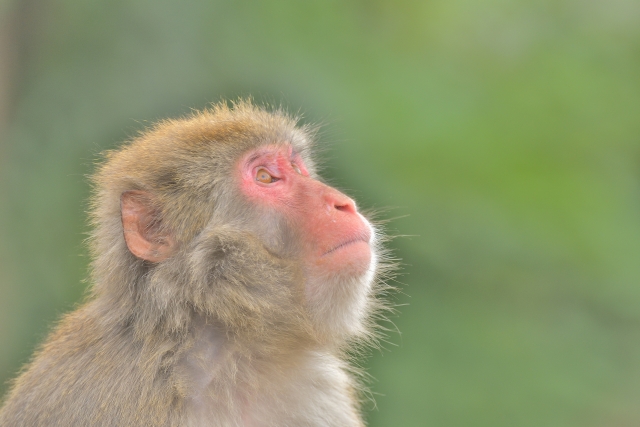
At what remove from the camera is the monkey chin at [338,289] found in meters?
3.53

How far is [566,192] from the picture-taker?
6.37 metres

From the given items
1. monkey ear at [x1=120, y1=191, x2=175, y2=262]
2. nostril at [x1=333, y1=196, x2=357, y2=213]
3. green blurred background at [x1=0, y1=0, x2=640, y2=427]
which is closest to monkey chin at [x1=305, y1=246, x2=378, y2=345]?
nostril at [x1=333, y1=196, x2=357, y2=213]

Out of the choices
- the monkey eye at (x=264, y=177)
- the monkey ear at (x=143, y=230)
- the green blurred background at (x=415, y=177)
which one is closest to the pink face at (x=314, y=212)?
the monkey eye at (x=264, y=177)

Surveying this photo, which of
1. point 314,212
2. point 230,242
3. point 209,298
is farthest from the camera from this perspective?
point 314,212

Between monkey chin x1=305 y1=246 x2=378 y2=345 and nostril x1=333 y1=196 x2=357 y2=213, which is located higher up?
nostril x1=333 y1=196 x2=357 y2=213

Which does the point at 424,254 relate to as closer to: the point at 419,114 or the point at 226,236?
the point at 419,114

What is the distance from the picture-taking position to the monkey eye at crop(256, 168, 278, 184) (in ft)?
12.8

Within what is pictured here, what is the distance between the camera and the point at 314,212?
144 inches

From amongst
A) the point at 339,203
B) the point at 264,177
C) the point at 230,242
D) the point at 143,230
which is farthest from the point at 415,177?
the point at 143,230

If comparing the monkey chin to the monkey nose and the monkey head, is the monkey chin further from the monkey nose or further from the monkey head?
the monkey nose

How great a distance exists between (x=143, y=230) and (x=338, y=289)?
95 centimetres

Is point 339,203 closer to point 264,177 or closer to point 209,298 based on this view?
point 264,177

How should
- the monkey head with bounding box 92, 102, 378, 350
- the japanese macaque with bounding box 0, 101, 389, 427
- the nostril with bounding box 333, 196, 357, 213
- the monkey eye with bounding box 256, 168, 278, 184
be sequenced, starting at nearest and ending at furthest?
1. the japanese macaque with bounding box 0, 101, 389, 427
2. the monkey head with bounding box 92, 102, 378, 350
3. the nostril with bounding box 333, 196, 357, 213
4. the monkey eye with bounding box 256, 168, 278, 184

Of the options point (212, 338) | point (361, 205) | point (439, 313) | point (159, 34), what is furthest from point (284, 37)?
point (212, 338)
